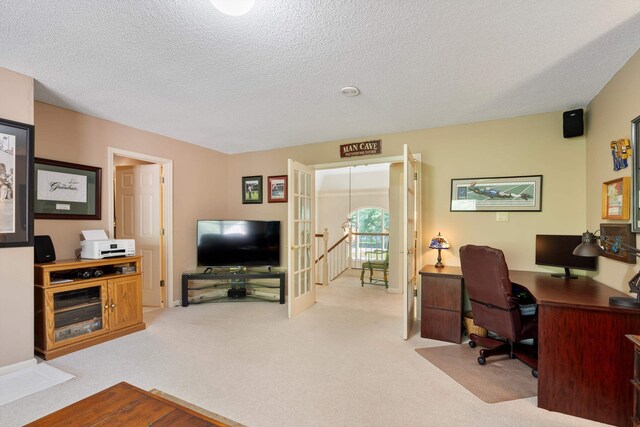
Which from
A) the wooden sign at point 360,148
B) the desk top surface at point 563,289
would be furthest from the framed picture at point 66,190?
the desk top surface at point 563,289

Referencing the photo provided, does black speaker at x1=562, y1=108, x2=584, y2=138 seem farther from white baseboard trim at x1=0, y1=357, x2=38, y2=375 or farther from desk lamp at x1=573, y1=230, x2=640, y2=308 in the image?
white baseboard trim at x1=0, y1=357, x2=38, y2=375

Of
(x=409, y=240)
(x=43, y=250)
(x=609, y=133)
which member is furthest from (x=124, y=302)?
(x=609, y=133)

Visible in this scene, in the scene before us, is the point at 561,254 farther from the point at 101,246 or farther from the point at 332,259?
the point at 101,246

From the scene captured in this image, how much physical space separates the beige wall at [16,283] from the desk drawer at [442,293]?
366cm

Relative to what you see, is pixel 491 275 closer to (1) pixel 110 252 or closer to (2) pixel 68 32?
(2) pixel 68 32

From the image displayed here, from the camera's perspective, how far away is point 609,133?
8.46 feet

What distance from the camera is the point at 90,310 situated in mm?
3137

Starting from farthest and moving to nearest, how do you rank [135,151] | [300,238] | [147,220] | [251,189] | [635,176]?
1. [251,189]
2. [147,220]
3. [300,238]
4. [135,151]
5. [635,176]

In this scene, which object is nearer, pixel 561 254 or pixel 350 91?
pixel 350 91

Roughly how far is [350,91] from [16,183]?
116 inches

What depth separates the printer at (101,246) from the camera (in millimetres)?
3209

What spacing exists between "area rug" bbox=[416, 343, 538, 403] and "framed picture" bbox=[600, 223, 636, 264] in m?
1.15

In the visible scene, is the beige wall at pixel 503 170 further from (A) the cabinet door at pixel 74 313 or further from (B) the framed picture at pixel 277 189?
(A) the cabinet door at pixel 74 313

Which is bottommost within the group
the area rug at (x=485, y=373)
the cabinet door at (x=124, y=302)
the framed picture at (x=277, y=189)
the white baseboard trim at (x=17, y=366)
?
the area rug at (x=485, y=373)
